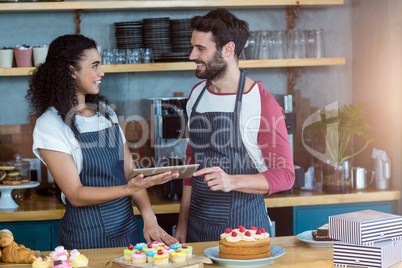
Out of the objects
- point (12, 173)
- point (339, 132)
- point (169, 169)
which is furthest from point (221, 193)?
point (12, 173)

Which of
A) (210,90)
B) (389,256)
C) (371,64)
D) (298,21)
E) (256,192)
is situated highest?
(298,21)

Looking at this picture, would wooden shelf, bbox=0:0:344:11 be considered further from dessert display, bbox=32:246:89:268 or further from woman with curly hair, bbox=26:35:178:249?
dessert display, bbox=32:246:89:268

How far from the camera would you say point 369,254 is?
1.71 meters

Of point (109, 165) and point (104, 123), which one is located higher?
point (104, 123)

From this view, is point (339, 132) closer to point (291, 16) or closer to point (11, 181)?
point (291, 16)

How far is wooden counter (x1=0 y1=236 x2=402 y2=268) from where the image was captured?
70.6 inches

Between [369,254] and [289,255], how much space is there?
0.97ft

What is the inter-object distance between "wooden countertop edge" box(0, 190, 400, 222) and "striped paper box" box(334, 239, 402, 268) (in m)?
1.40

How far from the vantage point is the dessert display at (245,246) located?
177 centimetres

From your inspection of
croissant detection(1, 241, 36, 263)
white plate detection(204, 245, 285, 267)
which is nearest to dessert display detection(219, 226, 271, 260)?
white plate detection(204, 245, 285, 267)

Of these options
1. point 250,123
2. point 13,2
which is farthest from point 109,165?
point 13,2

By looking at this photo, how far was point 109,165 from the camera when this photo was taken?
241cm

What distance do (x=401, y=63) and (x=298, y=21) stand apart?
86 centimetres

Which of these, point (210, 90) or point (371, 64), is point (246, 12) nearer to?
point (371, 64)
